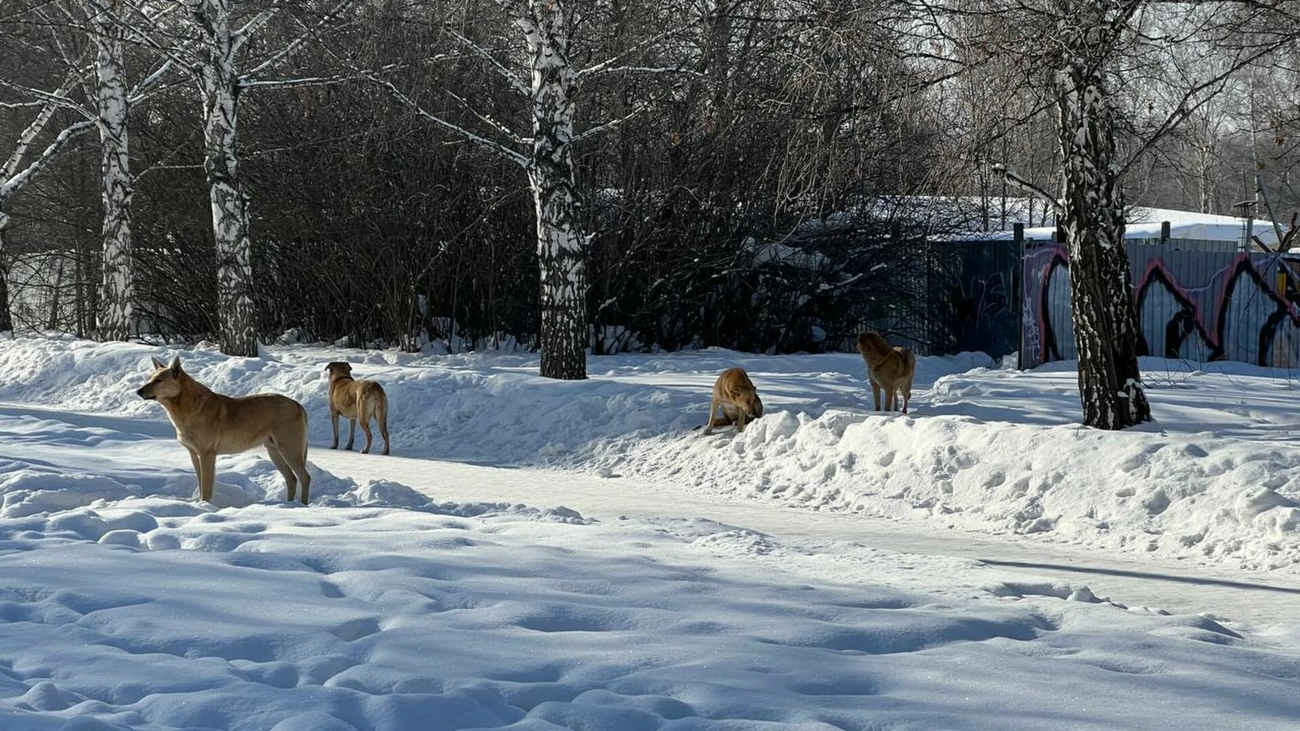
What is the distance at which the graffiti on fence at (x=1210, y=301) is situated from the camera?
22922 millimetres

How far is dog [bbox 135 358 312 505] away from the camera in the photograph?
10859mm

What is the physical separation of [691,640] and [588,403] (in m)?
10.9

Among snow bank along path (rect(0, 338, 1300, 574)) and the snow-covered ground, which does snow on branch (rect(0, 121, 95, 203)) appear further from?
the snow-covered ground

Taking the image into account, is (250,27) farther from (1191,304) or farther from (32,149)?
(1191,304)

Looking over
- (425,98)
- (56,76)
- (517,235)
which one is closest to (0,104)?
(56,76)

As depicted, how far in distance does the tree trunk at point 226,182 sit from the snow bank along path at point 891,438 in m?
1.22

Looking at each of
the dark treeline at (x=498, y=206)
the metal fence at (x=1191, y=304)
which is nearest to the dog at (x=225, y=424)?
the dark treeline at (x=498, y=206)

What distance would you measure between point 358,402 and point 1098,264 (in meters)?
8.24

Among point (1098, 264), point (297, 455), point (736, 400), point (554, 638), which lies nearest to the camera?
point (554, 638)

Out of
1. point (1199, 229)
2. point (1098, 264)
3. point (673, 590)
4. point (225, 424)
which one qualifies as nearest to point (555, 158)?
point (1098, 264)

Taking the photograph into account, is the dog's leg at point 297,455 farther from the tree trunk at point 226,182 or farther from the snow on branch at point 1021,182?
the tree trunk at point 226,182

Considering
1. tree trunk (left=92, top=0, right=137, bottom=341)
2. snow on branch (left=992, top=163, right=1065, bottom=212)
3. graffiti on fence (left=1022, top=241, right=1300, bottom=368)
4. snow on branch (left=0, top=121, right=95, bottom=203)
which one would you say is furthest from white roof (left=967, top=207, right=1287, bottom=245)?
snow on branch (left=992, top=163, right=1065, bottom=212)

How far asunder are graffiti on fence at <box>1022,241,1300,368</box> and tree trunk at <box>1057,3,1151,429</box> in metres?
9.66

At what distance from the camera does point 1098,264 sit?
1309cm
